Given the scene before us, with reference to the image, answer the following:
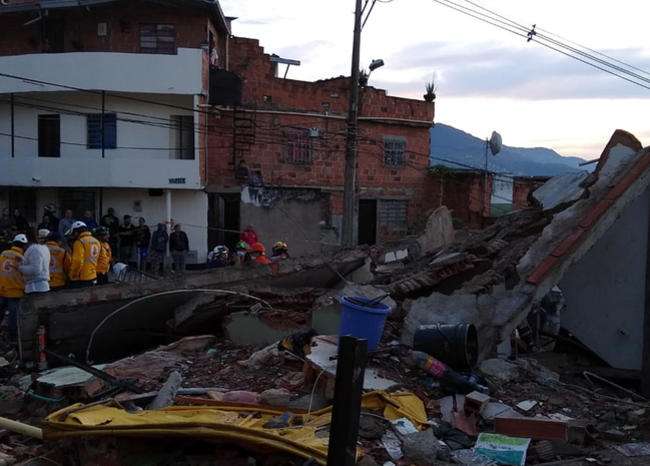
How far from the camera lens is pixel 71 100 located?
21.7 metres

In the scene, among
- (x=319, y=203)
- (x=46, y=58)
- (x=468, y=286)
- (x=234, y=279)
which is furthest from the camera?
(x=319, y=203)

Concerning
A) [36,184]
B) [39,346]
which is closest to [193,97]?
[36,184]

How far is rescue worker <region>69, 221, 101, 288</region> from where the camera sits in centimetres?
966

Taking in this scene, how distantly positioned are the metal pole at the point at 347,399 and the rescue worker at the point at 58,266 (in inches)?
292

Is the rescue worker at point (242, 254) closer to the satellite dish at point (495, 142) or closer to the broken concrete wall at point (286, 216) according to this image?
the broken concrete wall at point (286, 216)

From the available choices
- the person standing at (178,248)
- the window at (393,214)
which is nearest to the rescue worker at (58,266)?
the person standing at (178,248)

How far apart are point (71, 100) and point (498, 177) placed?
14.8 meters

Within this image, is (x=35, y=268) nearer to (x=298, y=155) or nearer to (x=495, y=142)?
(x=298, y=155)

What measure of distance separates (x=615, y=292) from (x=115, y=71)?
16.5m

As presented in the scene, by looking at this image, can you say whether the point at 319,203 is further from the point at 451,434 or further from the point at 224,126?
the point at 451,434

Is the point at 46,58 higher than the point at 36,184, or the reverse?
the point at 46,58

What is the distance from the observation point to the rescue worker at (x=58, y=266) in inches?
385

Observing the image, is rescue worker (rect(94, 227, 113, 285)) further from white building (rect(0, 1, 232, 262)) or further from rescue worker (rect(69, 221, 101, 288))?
white building (rect(0, 1, 232, 262))

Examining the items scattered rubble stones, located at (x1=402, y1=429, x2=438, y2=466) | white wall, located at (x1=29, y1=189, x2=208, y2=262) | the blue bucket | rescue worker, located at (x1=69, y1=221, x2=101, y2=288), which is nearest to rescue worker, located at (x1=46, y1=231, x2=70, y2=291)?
rescue worker, located at (x1=69, y1=221, x2=101, y2=288)
